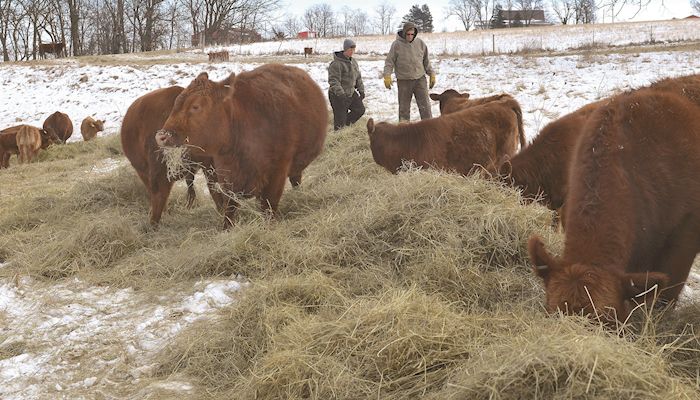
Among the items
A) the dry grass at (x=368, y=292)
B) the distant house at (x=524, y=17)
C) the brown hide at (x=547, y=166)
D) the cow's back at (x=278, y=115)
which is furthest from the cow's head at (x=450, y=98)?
the distant house at (x=524, y=17)

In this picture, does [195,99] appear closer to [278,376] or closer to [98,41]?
[278,376]

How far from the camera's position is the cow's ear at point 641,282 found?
8.77ft

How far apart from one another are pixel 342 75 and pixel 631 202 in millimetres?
8062

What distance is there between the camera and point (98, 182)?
24.8 ft

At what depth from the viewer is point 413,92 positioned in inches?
412

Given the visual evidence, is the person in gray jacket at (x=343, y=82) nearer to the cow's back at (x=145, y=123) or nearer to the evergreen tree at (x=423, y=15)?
the cow's back at (x=145, y=123)

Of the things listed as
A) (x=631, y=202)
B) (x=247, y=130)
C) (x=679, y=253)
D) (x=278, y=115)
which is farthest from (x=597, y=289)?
(x=278, y=115)

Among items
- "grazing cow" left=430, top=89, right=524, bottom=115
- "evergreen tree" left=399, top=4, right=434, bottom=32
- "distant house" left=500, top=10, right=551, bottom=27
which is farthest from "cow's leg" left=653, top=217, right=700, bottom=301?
"evergreen tree" left=399, top=4, right=434, bottom=32

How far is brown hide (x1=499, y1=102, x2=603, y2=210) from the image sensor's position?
558 cm

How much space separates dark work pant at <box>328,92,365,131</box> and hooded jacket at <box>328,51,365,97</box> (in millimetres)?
150

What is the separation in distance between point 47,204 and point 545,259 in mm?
6508

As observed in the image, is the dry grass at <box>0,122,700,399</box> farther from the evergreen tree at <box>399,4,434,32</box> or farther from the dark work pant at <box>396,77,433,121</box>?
the evergreen tree at <box>399,4,434,32</box>

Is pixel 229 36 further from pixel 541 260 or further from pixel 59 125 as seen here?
pixel 541 260

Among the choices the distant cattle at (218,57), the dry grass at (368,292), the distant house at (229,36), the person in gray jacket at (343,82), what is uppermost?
the distant house at (229,36)
